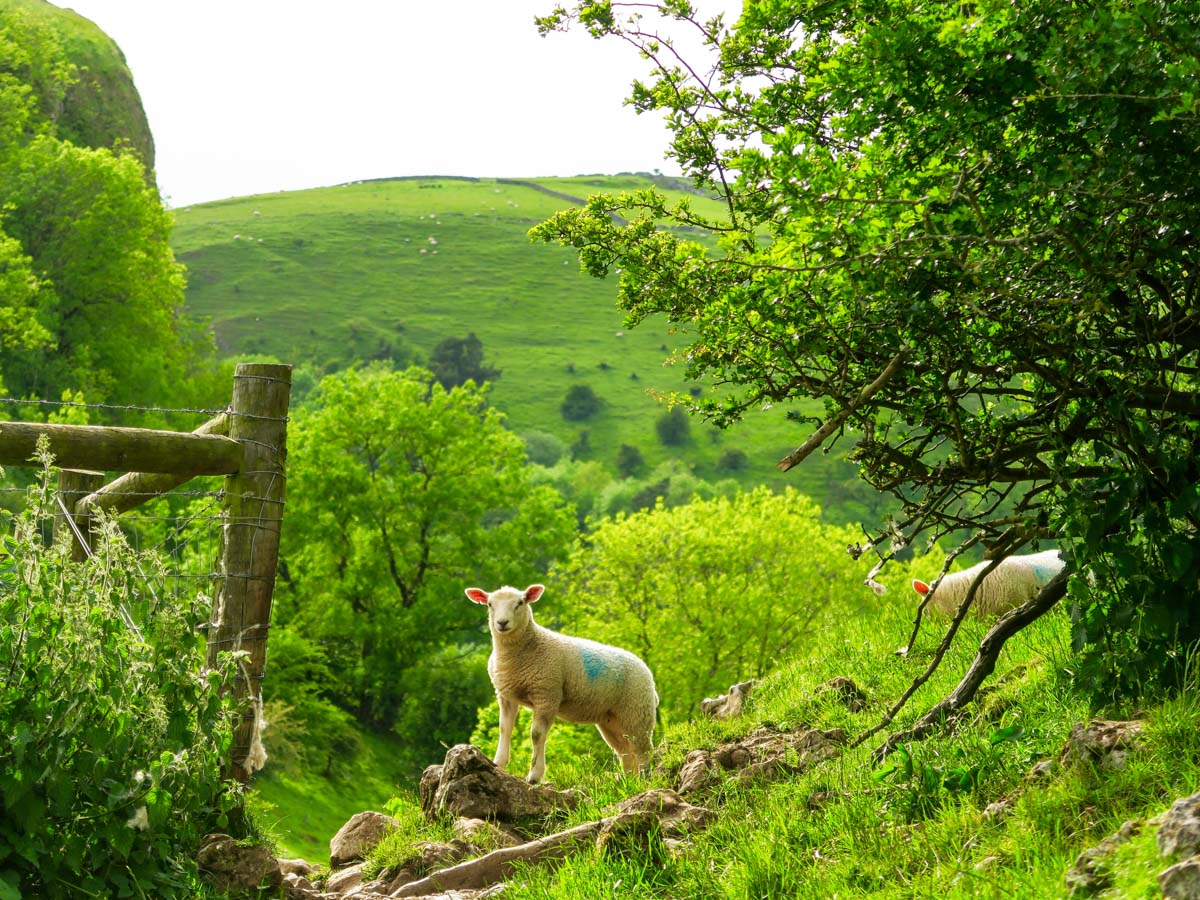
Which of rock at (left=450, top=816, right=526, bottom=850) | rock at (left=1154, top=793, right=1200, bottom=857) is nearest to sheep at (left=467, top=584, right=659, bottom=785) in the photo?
rock at (left=450, top=816, right=526, bottom=850)

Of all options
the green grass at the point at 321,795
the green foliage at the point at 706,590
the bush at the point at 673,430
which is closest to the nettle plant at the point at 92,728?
the green grass at the point at 321,795

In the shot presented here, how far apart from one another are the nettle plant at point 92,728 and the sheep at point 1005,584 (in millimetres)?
9695

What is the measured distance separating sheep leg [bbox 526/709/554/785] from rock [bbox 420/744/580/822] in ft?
3.82

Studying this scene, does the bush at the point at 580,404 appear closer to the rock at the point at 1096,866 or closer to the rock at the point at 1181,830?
the rock at the point at 1096,866

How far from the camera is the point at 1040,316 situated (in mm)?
5391

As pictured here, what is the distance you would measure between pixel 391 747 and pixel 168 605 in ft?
114

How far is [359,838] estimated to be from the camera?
840 centimetres

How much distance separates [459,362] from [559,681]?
118 metres

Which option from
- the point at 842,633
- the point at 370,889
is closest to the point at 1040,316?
the point at 370,889

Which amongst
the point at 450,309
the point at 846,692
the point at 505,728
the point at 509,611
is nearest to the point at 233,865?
the point at 505,728

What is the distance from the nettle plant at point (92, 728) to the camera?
4.77m

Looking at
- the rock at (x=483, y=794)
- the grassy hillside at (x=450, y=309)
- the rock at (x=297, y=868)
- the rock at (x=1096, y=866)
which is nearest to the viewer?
A: the rock at (x=1096, y=866)

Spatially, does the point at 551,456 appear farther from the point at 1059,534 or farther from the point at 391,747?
the point at 1059,534

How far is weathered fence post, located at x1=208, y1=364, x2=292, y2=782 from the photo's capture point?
23.5 feet
